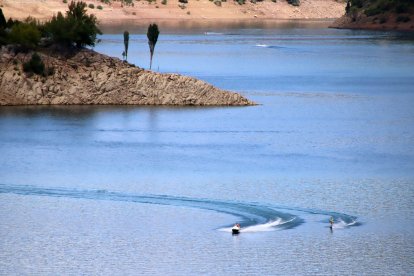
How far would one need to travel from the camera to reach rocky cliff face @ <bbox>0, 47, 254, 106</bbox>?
Result: 69.9 metres

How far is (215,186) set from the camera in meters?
49.6

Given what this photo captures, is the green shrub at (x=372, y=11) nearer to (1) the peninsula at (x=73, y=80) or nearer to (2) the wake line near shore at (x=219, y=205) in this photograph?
(1) the peninsula at (x=73, y=80)

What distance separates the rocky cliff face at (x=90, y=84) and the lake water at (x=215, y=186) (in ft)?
3.22

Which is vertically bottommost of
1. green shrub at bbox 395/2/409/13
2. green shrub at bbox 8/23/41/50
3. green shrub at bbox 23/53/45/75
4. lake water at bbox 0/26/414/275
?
green shrub at bbox 395/2/409/13

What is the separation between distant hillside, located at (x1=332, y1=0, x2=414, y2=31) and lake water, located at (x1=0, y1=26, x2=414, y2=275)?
99104 millimetres

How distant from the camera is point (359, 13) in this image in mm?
197500

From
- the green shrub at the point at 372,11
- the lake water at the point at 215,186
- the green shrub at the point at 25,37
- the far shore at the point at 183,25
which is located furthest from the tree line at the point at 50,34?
the green shrub at the point at 372,11

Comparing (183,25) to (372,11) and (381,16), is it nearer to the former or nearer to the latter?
(372,11)

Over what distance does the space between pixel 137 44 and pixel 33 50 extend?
6355cm

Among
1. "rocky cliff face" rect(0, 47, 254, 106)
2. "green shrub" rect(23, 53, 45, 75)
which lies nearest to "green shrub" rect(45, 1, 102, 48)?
"rocky cliff face" rect(0, 47, 254, 106)

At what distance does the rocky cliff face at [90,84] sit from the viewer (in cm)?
6988

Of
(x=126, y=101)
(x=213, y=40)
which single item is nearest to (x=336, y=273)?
(x=126, y=101)

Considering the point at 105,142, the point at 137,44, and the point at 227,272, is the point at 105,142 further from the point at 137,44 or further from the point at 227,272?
the point at 137,44

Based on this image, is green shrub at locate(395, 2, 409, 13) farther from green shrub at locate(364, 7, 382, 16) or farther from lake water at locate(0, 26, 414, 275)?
lake water at locate(0, 26, 414, 275)
